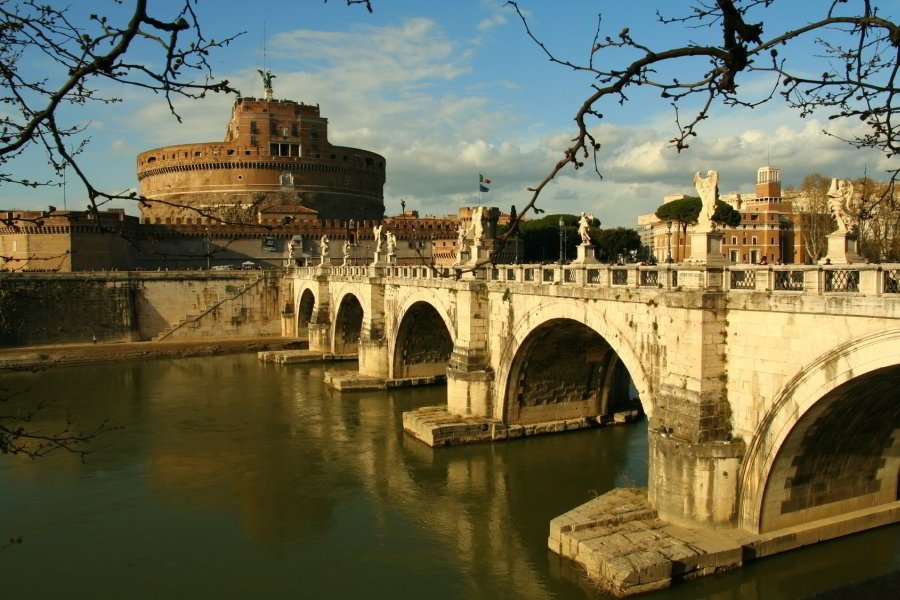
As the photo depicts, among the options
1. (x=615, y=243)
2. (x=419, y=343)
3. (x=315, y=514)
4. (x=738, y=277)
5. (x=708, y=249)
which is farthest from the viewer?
(x=615, y=243)

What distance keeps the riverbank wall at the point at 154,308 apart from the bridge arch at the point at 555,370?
2239 cm

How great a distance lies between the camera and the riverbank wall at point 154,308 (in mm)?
37594

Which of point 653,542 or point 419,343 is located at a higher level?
point 419,343

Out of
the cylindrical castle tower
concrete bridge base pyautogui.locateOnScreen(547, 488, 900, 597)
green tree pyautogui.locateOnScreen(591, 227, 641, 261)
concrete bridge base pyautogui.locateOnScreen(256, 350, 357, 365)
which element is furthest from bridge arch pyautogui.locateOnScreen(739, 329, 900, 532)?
the cylindrical castle tower

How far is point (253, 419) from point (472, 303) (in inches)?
322

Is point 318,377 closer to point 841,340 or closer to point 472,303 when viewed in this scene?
point 472,303

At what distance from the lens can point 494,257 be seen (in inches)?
114

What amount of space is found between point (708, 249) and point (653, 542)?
4491 mm

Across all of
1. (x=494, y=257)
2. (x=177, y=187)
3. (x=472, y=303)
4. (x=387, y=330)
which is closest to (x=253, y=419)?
(x=387, y=330)

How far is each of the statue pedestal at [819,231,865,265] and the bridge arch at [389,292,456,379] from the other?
52.3ft

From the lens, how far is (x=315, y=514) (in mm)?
14266

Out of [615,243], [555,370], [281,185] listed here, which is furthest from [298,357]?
[281,185]

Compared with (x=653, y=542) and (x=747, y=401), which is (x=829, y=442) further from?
(x=653, y=542)

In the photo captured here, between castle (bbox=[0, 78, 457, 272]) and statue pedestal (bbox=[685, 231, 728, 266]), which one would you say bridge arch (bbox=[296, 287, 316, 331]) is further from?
statue pedestal (bbox=[685, 231, 728, 266])
